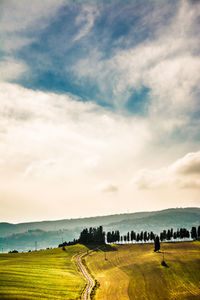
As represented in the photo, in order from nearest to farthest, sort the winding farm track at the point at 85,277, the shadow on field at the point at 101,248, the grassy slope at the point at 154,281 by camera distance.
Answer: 1. the winding farm track at the point at 85,277
2. the grassy slope at the point at 154,281
3. the shadow on field at the point at 101,248

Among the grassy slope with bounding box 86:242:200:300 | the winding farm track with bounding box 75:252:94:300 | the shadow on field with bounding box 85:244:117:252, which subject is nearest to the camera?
the winding farm track with bounding box 75:252:94:300

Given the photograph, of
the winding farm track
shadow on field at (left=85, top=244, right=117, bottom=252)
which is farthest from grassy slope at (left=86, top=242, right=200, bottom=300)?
shadow on field at (left=85, top=244, right=117, bottom=252)

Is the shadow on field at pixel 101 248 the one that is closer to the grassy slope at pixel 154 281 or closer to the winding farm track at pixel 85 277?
the winding farm track at pixel 85 277

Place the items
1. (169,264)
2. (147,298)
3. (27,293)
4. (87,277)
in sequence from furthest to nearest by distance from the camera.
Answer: (169,264)
(87,277)
(147,298)
(27,293)

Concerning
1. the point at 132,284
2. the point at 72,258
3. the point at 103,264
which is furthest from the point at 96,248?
the point at 132,284

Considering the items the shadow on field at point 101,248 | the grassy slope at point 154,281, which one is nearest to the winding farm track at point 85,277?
the grassy slope at point 154,281

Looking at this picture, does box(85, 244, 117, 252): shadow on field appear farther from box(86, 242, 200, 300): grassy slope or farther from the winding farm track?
box(86, 242, 200, 300): grassy slope

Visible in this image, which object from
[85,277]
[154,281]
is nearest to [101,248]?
[85,277]

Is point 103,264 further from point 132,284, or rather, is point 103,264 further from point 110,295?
point 110,295

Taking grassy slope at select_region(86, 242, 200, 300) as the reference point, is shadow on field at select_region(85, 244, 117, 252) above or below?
below

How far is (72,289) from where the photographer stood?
234 ft

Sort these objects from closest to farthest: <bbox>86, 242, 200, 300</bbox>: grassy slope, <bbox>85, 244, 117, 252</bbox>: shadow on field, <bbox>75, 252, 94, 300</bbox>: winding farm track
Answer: <bbox>75, 252, 94, 300</bbox>: winding farm track < <bbox>86, 242, 200, 300</bbox>: grassy slope < <bbox>85, 244, 117, 252</bbox>: shadow on field

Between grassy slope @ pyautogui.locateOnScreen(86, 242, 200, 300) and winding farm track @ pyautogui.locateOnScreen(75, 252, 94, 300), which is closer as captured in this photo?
winding farm track @ pyautogui.locateOnScreen(75, 252, 94, 300)

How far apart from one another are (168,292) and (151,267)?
30.1m
